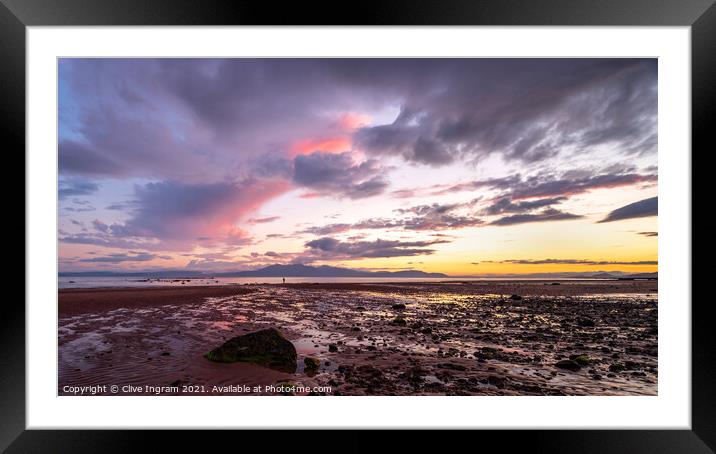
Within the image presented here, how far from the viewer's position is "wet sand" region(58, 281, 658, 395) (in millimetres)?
3639

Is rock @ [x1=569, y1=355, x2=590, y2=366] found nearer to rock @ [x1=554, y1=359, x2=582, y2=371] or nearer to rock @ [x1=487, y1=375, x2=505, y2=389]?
rock @ [x1=554, y1=359, x2=582, y2=371]

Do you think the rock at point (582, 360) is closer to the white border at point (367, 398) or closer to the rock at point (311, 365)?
the white border at point (367, 398)

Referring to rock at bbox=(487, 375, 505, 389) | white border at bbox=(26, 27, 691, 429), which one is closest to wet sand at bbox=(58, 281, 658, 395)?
rock at bbox=(487, 375, 505, 389)

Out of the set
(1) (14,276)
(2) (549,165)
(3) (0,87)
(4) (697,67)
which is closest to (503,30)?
(4) (697,67)

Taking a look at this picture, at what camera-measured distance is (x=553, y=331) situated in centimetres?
641

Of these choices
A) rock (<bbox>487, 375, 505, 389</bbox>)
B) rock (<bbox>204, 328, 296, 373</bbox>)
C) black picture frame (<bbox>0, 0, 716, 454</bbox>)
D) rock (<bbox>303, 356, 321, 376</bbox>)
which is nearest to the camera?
black picture frame (<bbox>0, 0, 716, 454</bbox>)

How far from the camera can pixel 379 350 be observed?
15.8 ft

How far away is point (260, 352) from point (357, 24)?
433 cm

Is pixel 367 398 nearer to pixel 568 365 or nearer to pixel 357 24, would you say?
pixel 568 365

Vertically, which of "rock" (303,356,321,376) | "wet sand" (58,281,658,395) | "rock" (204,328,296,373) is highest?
"rock" (204,328,296,373)

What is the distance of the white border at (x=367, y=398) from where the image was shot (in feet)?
9.07

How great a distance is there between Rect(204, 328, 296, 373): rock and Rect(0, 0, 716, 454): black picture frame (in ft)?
4.30

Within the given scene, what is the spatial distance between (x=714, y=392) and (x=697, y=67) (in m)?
3.06

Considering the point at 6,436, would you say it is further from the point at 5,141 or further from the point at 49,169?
the point at 5,141
